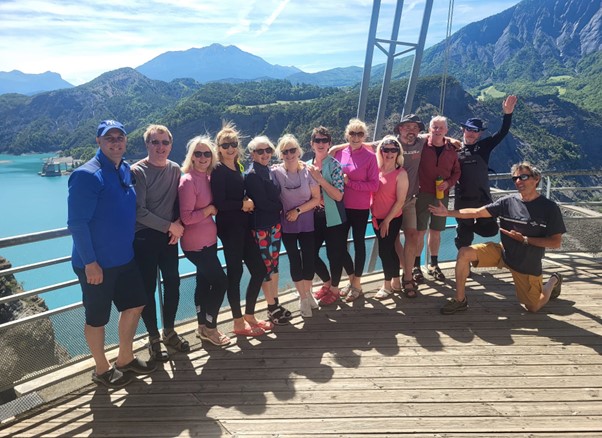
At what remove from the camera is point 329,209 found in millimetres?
3523

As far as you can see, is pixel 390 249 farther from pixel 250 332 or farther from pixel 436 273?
pixel 250 332

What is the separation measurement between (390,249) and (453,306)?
0.78 m

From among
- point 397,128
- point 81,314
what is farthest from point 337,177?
point 81,314

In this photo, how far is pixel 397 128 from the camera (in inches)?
154

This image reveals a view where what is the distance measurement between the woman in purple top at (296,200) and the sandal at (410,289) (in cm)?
113

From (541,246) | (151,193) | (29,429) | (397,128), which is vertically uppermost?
(397,128)

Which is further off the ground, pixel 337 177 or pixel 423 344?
pixel 337 177

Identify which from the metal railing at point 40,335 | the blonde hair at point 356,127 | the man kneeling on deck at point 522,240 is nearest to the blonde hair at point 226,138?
the blonde hair at point 356,127

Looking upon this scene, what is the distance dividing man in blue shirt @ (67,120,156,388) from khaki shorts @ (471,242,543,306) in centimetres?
299

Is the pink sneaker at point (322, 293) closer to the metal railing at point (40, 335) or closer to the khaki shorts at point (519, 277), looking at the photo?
the khaki shorts at point (519, 277)

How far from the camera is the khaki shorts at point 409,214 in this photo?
400 cm

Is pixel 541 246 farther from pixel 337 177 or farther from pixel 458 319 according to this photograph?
pixel 337 177

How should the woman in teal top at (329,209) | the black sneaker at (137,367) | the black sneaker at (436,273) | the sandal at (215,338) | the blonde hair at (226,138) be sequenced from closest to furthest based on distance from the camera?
the black sneaker at (137,367) < the blonde hair at (226,138) < the sandal at (215,338) < the woman in teal top at (329,209) < the black sneaker at (436,273)

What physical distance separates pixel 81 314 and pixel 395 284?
2917 mm
